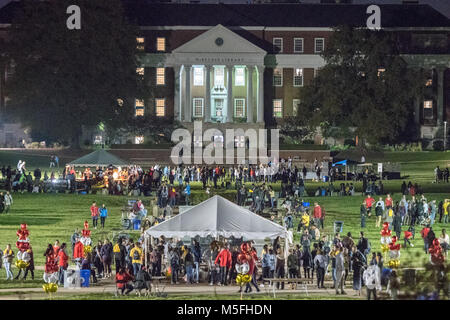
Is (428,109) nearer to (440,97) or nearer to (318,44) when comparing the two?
(440,97)

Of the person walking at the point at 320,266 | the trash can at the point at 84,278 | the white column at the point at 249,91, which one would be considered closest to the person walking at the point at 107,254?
the trash can at the point at 84,278

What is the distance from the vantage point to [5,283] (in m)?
39.1

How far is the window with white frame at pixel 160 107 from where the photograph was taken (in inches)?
4523

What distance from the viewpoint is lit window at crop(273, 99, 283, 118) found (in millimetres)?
114312

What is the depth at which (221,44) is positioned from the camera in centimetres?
10988

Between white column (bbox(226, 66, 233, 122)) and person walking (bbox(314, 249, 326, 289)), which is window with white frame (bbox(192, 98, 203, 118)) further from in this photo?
person walking (bbox(314, 249, 326, 289))

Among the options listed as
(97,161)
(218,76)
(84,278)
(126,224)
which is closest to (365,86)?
(218,76)

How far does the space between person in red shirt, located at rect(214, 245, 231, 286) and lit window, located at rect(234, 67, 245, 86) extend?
76.2 meters

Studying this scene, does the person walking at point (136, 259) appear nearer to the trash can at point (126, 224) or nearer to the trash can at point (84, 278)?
the trash can at point (84, 278)

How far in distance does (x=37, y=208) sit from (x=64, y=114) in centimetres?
3314

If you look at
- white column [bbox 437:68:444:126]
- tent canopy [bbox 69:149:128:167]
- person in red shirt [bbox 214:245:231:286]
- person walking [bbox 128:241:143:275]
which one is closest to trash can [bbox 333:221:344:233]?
person in red shirt [bbox 214:245:231:286]
